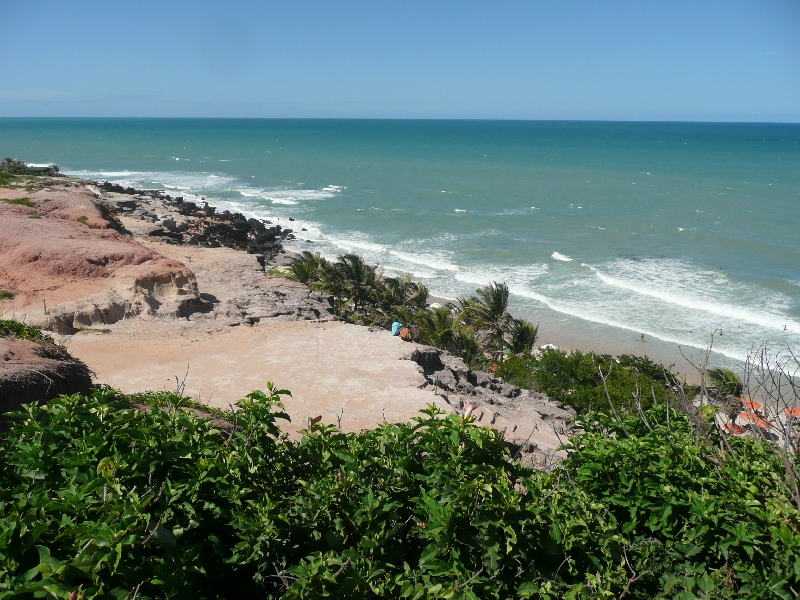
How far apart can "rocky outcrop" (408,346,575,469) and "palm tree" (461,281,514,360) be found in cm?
419

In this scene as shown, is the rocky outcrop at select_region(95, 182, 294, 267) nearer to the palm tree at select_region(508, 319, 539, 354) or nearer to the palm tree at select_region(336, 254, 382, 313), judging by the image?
the palm tree at select_region(336, 254, 382, 313)

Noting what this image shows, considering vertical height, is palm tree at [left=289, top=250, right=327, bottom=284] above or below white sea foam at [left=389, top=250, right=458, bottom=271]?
above

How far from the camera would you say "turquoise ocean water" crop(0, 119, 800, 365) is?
2755 centimetres

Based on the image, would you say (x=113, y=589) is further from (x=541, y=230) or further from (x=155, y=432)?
(x=541, y=230)

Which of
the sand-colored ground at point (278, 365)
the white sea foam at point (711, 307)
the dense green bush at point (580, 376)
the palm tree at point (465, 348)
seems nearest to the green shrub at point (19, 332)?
the sand-colored ground at point (278, 365)

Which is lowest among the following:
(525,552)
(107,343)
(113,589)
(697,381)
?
(697,381)

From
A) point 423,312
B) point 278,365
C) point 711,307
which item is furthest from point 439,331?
point 711,307

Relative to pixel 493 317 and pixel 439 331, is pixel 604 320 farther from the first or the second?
pixel 439 331

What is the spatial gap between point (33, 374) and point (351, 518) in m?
5.97

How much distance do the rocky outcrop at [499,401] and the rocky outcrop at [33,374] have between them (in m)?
6.85

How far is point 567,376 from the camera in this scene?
19016 millimetres

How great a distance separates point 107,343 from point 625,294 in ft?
74.6

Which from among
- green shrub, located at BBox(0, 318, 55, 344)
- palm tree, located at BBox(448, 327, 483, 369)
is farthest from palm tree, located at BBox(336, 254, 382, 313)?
green shrub, located at BBox(0, 318, 55, 344)

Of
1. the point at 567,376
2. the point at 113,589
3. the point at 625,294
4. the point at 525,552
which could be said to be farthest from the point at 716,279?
the point at 113,589
